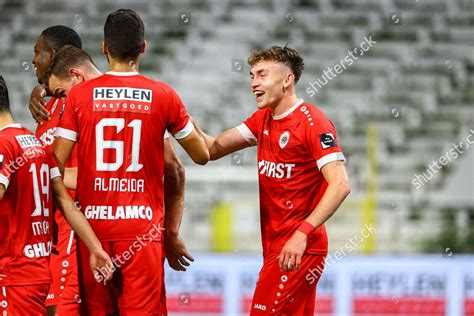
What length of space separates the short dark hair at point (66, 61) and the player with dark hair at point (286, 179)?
99cm

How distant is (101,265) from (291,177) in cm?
136

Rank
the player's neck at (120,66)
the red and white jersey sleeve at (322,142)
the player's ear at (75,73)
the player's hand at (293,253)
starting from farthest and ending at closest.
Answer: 1. the player's ear at (75,73)
2. the red and white jersey sleeve at (322,142)
3. the player's hand at (293,253)
4. the player's neck at (120,66)

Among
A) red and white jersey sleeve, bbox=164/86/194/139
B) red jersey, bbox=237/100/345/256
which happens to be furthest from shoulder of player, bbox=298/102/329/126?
red and white jersey sleeve, bbox=164/86/194/139

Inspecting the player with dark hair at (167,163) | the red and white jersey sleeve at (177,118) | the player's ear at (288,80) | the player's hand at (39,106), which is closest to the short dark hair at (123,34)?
the red and white jersey sleeve at (177,118)

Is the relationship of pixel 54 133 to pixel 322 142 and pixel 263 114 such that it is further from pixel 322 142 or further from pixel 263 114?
pixel 322 142

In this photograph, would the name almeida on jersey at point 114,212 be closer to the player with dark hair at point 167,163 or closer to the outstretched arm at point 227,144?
the player with dark hair at point 167,163

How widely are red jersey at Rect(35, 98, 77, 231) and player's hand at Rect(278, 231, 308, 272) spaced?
1236 millimetres

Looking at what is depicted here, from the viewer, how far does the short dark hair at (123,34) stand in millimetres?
4668

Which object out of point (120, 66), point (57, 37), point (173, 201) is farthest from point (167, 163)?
point (57, 37)

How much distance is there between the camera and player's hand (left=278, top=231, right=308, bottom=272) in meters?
5.04

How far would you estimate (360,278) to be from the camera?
34.1 ft

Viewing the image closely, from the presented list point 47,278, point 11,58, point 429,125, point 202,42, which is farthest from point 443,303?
point 11,58

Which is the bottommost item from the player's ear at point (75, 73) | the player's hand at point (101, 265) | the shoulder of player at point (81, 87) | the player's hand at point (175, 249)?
the player's hand at point (101, 265)

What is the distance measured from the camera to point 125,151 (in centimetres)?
469
